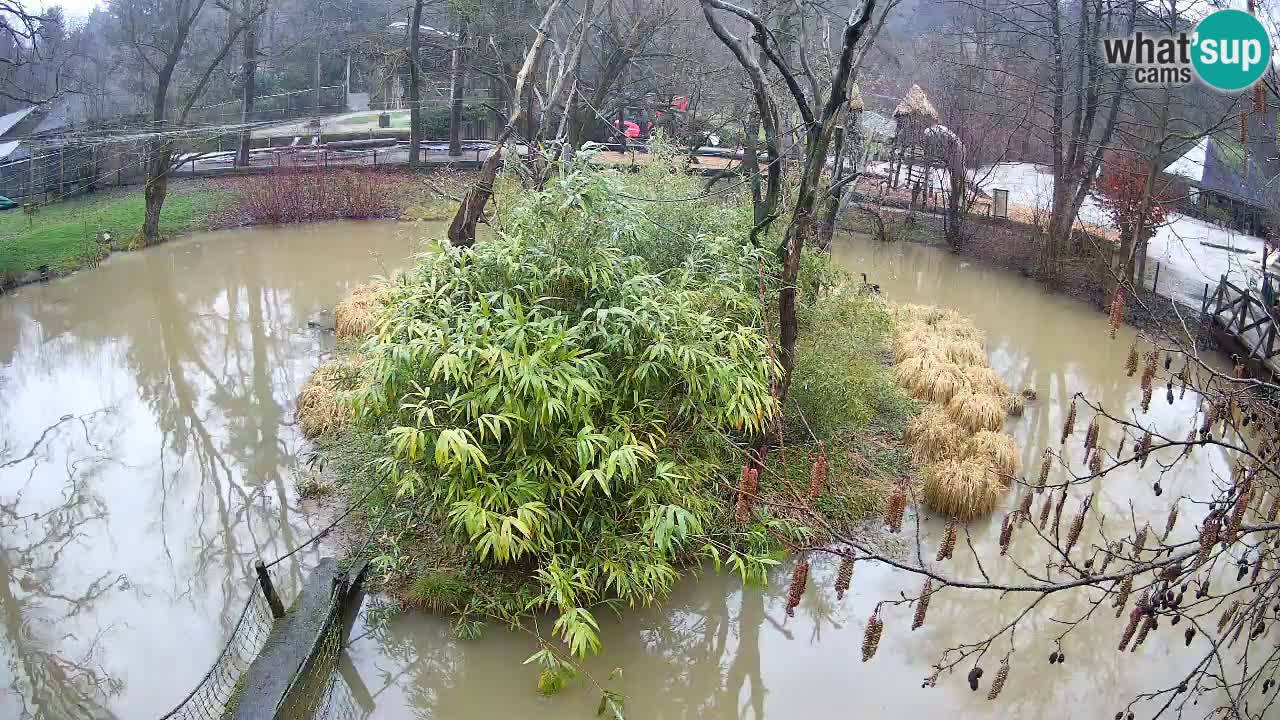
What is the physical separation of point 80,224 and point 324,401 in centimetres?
937

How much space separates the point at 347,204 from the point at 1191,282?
13570 millimetres

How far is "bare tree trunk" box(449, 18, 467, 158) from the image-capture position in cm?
1923

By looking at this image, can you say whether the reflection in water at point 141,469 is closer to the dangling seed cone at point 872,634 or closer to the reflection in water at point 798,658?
the reflection in water at point 798,658

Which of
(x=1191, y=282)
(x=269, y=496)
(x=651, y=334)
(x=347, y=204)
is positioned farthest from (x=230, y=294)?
(x=1191, y=282)

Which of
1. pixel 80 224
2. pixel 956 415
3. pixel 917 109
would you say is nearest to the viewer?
pixel 956 415

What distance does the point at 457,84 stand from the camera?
20.6 m

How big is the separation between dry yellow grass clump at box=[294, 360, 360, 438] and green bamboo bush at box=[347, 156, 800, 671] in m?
2.20

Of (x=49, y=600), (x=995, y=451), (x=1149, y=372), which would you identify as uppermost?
(x=1149, y=372)

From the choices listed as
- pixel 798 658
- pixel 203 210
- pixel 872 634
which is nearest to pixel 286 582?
pixel 798 658

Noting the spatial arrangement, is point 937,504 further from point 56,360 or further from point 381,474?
point 56,360

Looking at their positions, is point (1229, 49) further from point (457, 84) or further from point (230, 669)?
point (457, 84)

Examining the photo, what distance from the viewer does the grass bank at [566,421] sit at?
5.10 metres

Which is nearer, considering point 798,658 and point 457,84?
point 798,658

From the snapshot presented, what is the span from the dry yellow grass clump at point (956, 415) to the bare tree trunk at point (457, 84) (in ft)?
39.8
